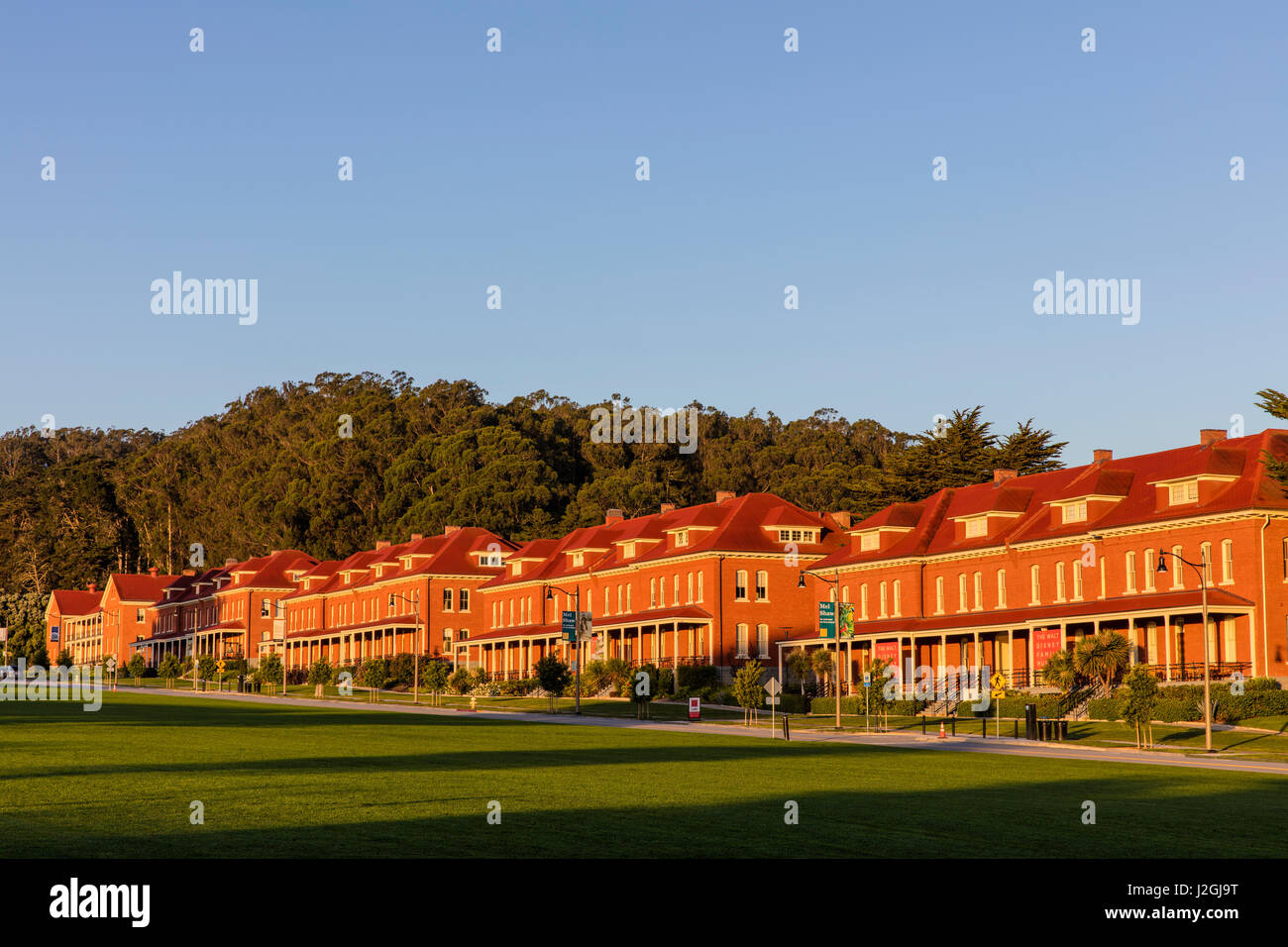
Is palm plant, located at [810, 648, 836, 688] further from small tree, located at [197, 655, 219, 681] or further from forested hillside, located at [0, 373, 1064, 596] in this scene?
small tree, located at [197, 655, 219, 681]

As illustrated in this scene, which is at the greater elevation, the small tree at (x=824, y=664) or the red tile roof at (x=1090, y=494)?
the red tile roof at (x=1090, y=494)

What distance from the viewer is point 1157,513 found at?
62750mm

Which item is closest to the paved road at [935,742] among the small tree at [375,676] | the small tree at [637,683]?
the small tree at [637,683]

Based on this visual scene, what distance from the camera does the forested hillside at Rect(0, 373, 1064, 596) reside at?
132 meters

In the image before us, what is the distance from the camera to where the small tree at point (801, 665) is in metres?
78.3

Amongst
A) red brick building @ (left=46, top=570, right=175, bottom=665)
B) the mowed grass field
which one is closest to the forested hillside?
red brick building @ (left=46, top=570, right=175, bottom=665)

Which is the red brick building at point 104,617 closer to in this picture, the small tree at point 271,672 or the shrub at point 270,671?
the small tree at point 271,672

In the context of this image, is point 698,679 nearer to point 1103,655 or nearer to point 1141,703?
point 1103,655

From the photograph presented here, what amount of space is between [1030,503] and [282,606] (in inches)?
3061

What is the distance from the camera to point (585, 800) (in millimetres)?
23734

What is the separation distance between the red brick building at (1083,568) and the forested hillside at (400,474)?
785 inches

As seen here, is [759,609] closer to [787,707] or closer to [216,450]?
[787,707]

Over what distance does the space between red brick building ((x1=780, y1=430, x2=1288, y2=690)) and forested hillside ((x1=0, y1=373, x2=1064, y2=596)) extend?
1995 cm
